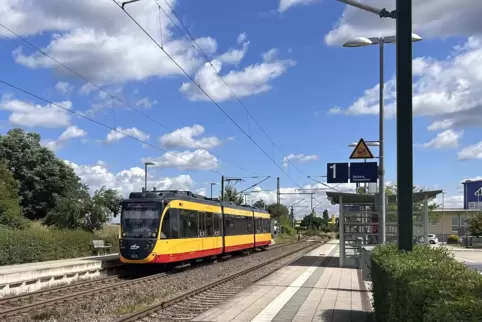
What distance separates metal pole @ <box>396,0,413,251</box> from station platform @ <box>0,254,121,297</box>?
38.7ft

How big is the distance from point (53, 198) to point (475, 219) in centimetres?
4494

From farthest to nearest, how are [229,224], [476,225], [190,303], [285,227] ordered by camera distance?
[285,227] < [476,225] < [229,224] < [190,303]

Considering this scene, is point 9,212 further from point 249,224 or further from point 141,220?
point 141,220

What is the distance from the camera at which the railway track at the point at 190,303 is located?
1123 cm

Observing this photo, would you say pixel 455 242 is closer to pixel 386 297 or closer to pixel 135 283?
pixel 135 283

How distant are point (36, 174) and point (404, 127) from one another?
177 ft

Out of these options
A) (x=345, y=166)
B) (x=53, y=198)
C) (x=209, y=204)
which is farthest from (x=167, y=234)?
(x=53, y=198)

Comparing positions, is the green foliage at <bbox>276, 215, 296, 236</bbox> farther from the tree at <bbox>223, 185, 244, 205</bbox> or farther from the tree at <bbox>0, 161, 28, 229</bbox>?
the tree at <bbox>0, 161, 28, 229</bbox>

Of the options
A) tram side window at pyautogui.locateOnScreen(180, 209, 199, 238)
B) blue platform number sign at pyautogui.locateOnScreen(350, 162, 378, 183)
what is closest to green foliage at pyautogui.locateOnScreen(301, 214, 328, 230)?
tram side window at pyautogui.locateOnScreen(180, 209, 199, 238)

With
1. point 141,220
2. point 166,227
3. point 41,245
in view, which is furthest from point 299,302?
point 41,245

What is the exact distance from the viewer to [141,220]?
20703 mm

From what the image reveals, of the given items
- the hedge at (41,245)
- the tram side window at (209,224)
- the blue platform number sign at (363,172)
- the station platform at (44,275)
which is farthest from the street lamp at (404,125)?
the hedge at (41,245)

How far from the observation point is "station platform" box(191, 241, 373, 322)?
10609mm

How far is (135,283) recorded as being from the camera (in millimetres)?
17500
